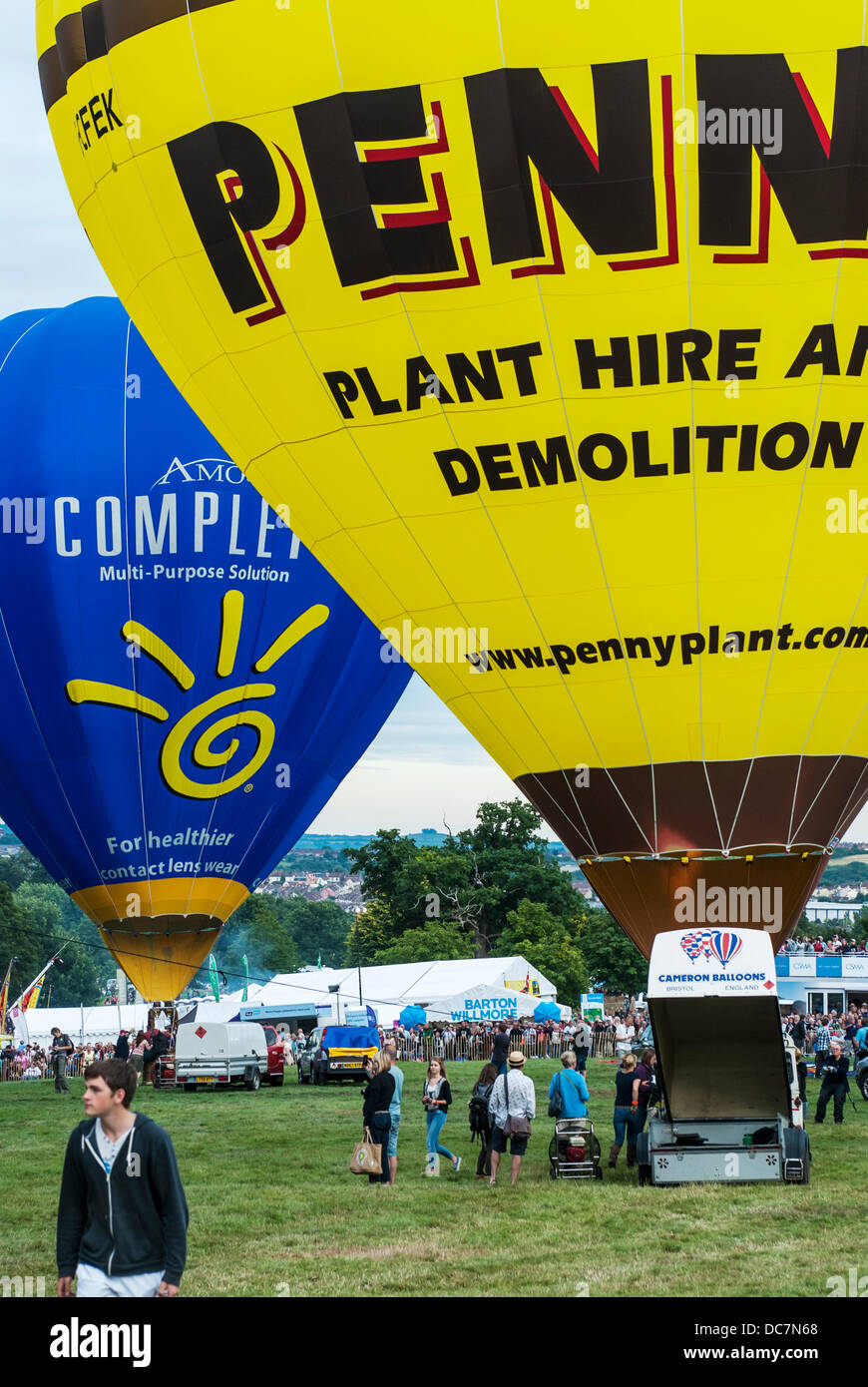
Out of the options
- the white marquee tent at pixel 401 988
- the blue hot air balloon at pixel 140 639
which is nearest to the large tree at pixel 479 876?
→ the white marquee tent at pixel 401 988

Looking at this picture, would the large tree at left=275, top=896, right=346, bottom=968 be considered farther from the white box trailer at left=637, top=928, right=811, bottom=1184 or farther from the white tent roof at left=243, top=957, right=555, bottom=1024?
the white box trailer at left=637, top=928, right=811, bottom=1184

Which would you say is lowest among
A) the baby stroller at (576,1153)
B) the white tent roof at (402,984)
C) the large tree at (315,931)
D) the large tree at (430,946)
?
the baby stroller at (576,1153)

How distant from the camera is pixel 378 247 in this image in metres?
12.3

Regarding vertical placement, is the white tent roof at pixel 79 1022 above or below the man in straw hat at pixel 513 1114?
below

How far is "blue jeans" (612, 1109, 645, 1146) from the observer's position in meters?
15.4

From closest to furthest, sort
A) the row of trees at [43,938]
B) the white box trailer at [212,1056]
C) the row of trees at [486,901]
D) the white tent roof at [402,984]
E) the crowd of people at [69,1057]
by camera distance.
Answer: the white box trailer at [212,1056] < the crowd of people at [69,1057] < the white tent roof at [402,984] < the row of trees at [486,901] < the row of trees at [43,938]

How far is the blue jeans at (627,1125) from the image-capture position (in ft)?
50.4

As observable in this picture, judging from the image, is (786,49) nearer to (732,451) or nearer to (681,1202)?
(732,451)

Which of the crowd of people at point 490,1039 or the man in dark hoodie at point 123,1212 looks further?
the crowd of people at point 490,1039

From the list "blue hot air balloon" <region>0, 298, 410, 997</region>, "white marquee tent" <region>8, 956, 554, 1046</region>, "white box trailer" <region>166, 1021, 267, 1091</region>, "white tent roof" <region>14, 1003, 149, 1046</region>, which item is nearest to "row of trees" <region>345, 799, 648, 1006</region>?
"white tent roof" <region>14, 1003, 149, 1046</region>

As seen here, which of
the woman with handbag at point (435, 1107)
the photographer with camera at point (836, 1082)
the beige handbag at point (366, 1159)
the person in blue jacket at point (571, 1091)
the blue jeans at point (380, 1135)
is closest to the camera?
the beige handbag at point (366, 1159)

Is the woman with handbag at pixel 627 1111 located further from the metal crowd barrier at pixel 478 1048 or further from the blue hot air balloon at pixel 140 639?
the metal crowd barrier at pixel 478 1048
